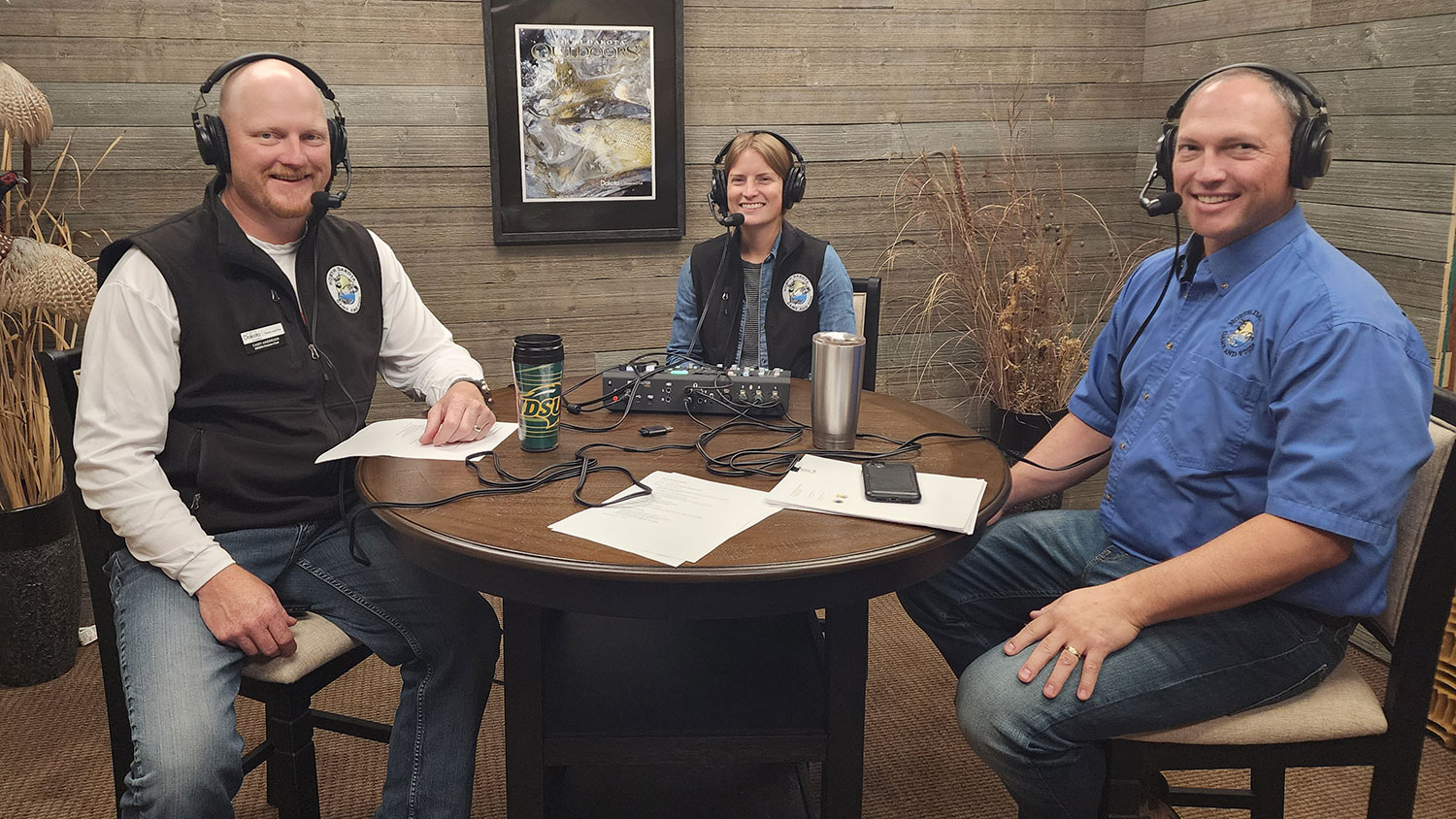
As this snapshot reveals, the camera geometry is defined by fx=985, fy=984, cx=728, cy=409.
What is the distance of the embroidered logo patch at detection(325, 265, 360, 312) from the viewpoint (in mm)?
1808

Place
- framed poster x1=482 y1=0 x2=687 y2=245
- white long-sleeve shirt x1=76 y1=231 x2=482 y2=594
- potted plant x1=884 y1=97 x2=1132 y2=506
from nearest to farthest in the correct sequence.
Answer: white long-sleeve shirt x1=76 y1=231 x2=482 y2=594 < framed poster x1=482 y1=0 x2=687 y2=245 < potted plant x1=884 y1=97 x2=1132 y2=506

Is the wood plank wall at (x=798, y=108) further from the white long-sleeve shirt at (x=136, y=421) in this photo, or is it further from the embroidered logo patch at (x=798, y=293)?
the white long-sleeve shirt at (x=136, y=421)

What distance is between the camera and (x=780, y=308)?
2482mm

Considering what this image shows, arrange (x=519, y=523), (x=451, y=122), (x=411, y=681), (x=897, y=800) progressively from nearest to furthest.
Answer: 1. (x=519, y=523)
2. (x=411, y=681)
3. (x=897, y=800)
4. (x=451, y=122)

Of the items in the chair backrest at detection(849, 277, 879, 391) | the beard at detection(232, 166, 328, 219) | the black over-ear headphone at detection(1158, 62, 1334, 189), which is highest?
the black over-ear headphone at detection(1158, 62, 1334, 189)

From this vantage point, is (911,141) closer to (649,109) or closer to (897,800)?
(649,109)

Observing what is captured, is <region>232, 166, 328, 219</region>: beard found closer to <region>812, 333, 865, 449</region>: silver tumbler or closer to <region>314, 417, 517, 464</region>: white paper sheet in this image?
<region>314, 417, 517, 464</region>: white paper sheet

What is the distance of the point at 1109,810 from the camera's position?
1.34m

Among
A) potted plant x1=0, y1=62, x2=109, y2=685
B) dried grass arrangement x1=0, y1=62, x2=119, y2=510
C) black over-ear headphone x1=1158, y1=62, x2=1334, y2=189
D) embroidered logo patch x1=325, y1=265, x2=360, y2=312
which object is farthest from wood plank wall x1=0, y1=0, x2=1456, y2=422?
black over-ear headphone x1=1158, y1=62, x2=1334, y2=189

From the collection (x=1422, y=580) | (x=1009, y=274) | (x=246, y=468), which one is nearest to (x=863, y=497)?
(x=1422, y=580)

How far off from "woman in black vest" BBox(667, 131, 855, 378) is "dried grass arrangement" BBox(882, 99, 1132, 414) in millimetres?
745

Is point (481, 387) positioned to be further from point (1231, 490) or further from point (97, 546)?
point (1231, 490)

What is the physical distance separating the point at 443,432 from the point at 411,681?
16.0 inches

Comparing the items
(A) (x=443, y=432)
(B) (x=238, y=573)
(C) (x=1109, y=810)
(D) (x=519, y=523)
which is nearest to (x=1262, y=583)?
(C) (x=1109, y=810)
